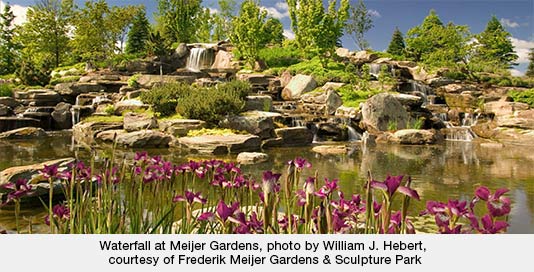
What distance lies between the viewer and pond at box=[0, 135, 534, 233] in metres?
5.24

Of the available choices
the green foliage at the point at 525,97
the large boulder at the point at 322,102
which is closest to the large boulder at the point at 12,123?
the large boulder at the point at 322,102

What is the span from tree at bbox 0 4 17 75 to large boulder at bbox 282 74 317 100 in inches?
540

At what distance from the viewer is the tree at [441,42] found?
82.3ft

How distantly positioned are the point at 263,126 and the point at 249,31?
1778cm

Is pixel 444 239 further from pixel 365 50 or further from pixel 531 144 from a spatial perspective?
pixel 365 50

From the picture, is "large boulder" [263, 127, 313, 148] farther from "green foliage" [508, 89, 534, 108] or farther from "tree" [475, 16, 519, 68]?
"tree" [475, 16, 519, 68]

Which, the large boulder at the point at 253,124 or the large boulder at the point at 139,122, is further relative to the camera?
the large boulder at the point at 139,122

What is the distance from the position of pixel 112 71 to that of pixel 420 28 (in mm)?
20841

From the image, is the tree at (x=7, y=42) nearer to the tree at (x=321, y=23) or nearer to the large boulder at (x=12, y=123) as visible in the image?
Answer: the large boulder at (x=12, y=123)

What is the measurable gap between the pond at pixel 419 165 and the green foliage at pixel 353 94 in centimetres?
536

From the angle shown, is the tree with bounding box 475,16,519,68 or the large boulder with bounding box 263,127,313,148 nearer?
the large boulder with bounding box 263,127,313,148

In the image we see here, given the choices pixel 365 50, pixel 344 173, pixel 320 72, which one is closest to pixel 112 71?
pixel 320 72

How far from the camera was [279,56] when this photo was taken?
1224 inches

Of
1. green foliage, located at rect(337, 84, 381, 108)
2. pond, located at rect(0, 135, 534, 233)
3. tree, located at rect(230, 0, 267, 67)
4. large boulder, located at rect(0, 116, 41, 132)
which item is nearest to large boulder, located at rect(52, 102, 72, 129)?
large boulder, located at rect(0, 116, 41, 132)
